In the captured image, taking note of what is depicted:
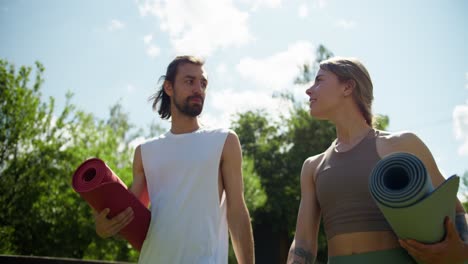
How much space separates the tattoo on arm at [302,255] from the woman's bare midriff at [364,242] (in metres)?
0.25

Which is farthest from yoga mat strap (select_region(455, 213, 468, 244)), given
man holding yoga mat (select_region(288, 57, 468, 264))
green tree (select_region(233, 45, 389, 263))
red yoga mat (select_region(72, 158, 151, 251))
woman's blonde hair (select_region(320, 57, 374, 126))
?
green tree (select_region(233, 45, 389, 263))

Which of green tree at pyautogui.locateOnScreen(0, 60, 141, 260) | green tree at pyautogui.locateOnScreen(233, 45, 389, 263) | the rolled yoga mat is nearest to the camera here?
the rolled yoga mat

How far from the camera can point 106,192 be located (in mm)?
2652

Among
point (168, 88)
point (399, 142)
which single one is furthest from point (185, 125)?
point (399, 142)

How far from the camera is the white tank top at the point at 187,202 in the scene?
292 cm

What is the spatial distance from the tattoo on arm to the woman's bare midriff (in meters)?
0.25

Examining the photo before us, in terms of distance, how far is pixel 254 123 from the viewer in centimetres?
2638

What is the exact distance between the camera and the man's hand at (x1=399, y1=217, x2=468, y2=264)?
1.91 m

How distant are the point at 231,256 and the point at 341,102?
50.5 ft

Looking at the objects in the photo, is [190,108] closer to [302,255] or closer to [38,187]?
[302,255]

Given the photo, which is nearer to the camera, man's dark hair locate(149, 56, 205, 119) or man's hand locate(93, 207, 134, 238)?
man's hand locate(93, 207, 134, 238)

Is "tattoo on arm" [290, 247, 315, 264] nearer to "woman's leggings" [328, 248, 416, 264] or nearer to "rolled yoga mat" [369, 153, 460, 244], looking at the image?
"woman's leggings" [328, 248, 416, 264]

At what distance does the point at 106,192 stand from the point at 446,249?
1.78 meters

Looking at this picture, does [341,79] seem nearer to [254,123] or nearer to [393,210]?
[393,210]
